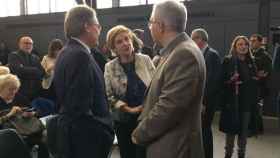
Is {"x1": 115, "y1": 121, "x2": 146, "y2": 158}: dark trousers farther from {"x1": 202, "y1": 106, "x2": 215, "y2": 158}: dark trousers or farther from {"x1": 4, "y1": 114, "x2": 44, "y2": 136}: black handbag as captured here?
{"x1": 202, "y1": 106, "x2": 215, "y2": 158}: dark trousers

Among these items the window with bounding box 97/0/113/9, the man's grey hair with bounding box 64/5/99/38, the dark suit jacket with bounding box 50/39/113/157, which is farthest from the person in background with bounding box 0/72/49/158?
the window with bounding box 97/0/113/9

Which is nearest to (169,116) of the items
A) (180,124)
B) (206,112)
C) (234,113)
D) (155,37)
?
(180,124)

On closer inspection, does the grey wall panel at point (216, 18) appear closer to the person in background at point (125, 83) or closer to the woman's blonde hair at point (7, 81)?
the person in background at point (125, 83)

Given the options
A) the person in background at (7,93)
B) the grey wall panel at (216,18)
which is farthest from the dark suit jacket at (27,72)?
the grey wall panel at (216,18)

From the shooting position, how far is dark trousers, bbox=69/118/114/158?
1994 millimetres

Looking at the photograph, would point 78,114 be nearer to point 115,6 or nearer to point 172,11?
point 172,11

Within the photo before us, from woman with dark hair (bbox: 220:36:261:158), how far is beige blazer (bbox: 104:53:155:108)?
1.58m

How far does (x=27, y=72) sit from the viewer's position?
4902 mm

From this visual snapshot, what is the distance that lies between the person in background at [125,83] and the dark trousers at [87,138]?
66 cm

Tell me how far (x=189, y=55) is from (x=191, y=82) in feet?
0.42

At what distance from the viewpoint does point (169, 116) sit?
5.55 ft

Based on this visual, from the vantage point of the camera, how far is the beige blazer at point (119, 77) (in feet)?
9.12

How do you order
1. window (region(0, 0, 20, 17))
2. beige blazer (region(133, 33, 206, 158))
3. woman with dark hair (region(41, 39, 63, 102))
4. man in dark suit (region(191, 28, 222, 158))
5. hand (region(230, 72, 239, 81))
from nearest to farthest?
beige blazer (region(133, 33, 206, 158)) < man in dark suit (region(191, 28, 222, 158)) < hand (region(230, 72, 239, 81)) < woman with dark hair (region(41, 39, 63, 102)) < window (region(0, 0, 20, 17))

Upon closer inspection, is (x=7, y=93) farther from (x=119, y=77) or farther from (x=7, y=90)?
(x=119, y=77)
